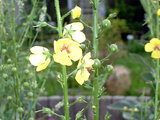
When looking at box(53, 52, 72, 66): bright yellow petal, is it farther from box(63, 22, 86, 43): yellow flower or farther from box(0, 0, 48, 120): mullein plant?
box(0, 0, 48, 120): mullein plant

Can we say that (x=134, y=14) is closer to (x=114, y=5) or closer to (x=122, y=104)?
(x=114, y=5)

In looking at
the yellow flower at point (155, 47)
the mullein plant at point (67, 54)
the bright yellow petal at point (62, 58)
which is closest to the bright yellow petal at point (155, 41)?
the yellow flower at point (155, 47)

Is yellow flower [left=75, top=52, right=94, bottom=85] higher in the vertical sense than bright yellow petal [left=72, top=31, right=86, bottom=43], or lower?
lower

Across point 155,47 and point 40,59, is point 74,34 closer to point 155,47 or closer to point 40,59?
point 40,59

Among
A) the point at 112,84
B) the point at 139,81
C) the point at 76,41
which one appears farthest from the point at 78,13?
the point at 139,81

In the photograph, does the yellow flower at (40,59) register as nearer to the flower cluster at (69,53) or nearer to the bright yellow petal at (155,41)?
the flower cluster at (69,53)

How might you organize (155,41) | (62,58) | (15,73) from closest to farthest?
1. (62,58)
2. (155,41)
3. (15,73)

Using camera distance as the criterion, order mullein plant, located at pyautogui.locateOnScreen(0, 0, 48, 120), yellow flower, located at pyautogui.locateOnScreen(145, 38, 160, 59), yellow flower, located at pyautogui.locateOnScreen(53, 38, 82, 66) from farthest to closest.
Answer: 1. mullein plant, located at pyautogui.locateOnScreen(0, 0, 48, 120)
2. yellow flower, located at pyautogui.locateOnScreen(145, 38, 160, 59)
3. yellow flower, located at pyautogui.locateOnScreen(53, 38, 82, 66)

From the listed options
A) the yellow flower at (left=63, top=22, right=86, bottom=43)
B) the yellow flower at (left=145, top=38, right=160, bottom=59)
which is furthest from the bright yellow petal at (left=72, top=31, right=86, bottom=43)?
the yellow flower at (left=145, top=38, right=160, bottom=59)

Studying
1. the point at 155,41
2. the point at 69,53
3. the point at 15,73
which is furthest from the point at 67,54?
the point at 15,73
